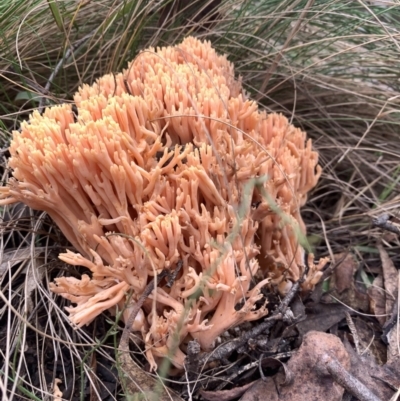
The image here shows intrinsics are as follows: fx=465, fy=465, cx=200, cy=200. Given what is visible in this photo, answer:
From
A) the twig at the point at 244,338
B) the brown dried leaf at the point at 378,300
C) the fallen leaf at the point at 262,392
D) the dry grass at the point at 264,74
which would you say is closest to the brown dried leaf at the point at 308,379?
the fallen leaf at the point at 262,392

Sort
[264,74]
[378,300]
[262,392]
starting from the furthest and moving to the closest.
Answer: [264,74] → [378,300] → [262,392]

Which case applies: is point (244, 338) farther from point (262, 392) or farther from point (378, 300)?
point (378, 300)

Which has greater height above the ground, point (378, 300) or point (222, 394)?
point (222, 394)

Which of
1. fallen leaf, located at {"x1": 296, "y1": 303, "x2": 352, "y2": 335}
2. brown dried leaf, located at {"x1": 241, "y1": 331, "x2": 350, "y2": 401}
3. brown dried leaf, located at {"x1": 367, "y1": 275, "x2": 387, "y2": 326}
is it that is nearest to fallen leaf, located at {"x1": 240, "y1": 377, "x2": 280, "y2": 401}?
brown dried leaf, located at {"x1": 241, "y1": 331, "x2": 350, "y2": 401}

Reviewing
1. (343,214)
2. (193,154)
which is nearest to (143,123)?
(193,154)

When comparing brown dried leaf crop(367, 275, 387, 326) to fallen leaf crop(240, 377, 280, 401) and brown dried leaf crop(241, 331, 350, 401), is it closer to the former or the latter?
brown dried leaf crop(241, 331, 350, 401)

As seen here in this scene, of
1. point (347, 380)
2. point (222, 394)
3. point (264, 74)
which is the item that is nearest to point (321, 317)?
point (347, 380)

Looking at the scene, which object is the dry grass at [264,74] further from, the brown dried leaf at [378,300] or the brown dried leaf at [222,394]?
the brown dried leaf at [222,394]
